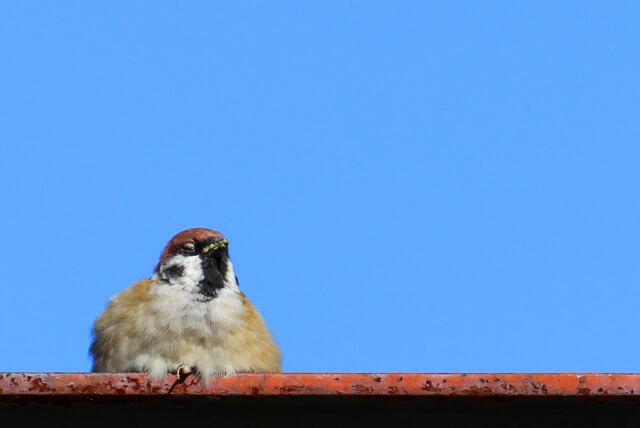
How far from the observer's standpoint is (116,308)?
3781 mm

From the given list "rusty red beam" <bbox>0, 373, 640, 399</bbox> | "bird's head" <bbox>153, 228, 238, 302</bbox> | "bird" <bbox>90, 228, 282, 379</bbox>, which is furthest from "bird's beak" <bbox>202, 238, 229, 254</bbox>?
"rusty red beam" <bbox>0, 373, 640, 399</bbox>

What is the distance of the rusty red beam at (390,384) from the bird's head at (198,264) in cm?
183

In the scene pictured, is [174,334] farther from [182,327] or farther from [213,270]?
[213,270]

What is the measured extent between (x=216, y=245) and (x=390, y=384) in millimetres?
2472

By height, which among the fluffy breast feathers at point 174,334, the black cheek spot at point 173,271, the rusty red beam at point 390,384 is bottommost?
the rusty red beam at point 390,384

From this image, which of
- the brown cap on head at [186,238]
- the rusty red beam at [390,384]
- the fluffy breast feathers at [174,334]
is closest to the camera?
the rusty red beam at [390,384]

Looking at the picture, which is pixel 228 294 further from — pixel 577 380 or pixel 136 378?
pixel 577 380

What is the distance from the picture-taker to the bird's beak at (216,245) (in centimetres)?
438

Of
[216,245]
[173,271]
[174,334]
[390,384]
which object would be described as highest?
[216,245]

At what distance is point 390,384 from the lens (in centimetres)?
202

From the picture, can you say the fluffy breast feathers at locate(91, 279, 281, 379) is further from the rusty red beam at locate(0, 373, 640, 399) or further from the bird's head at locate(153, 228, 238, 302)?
the rusty red beam at locate(0, 373, 640, 399)

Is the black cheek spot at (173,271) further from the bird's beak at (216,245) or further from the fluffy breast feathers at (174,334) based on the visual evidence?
the bird's beak at (216,245)
